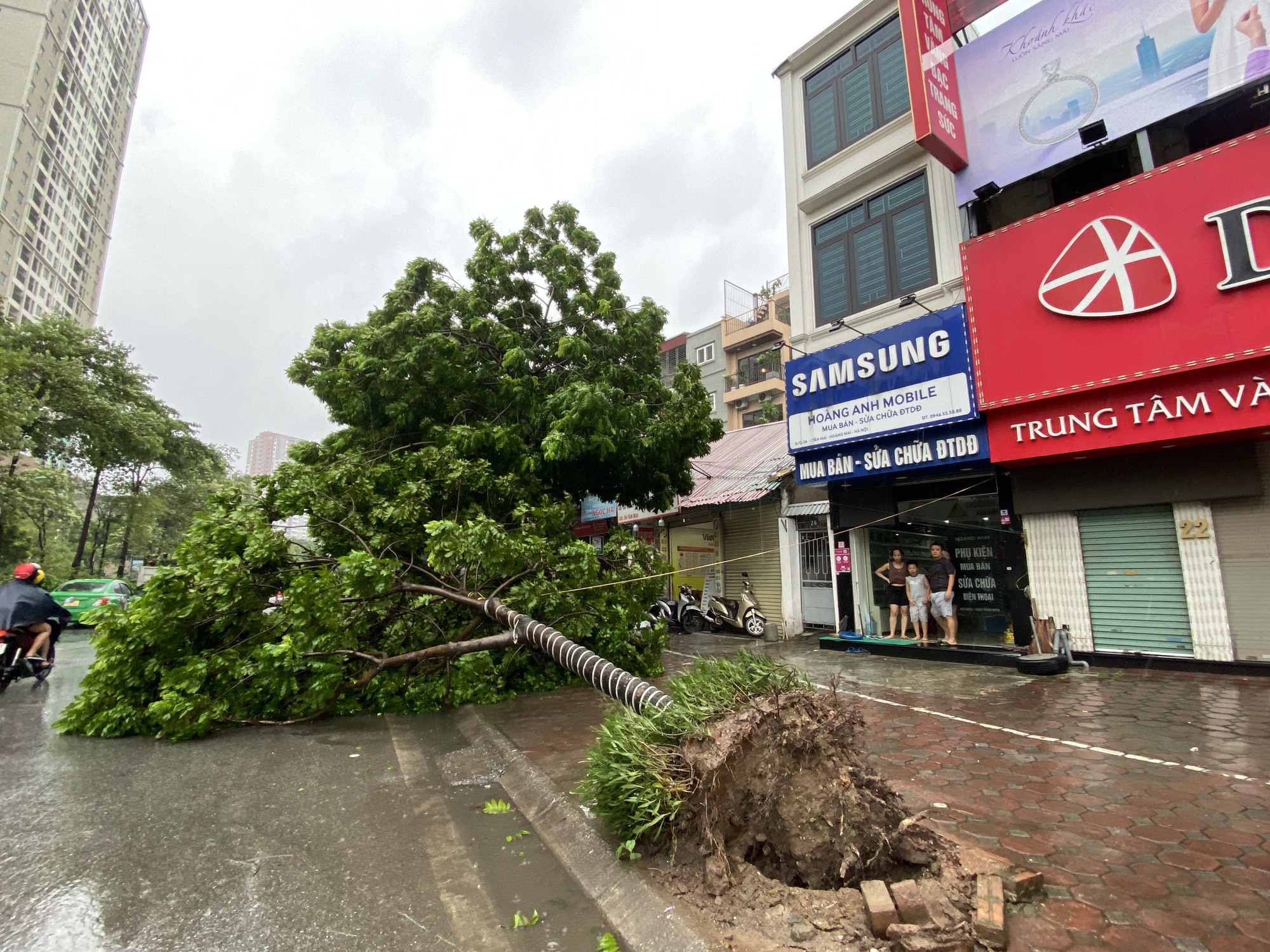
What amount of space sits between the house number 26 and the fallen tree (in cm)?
658

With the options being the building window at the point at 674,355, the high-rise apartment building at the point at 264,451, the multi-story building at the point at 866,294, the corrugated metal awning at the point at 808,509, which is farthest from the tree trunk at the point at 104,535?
the high-rise apartment building at the point at 264,451

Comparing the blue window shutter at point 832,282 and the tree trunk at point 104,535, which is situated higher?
the blue window shutter at point 832,282

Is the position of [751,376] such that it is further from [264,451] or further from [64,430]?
[264,451]

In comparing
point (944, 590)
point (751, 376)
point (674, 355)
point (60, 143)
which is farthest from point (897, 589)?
point (60, 143)

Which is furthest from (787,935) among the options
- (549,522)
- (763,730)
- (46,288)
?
(46,288)

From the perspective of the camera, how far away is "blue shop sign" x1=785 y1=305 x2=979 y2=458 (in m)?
8.93

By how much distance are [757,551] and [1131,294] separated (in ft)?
27.0

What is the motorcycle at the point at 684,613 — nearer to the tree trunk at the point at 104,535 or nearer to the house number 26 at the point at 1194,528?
the house number 26 at the point at 1194,528

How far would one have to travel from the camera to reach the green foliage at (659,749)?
2.84 metres

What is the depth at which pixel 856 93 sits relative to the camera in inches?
457

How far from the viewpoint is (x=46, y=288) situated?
66.9m

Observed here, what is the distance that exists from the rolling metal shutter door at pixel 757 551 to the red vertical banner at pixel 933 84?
22.3 ft

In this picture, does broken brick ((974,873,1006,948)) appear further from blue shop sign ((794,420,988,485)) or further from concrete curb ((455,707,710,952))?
blue shop sign ((794,420,988,485))

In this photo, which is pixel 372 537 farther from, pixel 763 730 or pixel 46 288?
pixel 46 288
